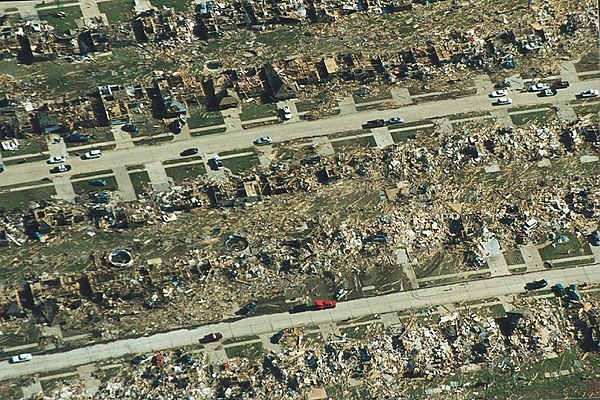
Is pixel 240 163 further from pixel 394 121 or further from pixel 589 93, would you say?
pixel 589 93

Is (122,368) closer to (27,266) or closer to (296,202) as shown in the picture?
(27,266)

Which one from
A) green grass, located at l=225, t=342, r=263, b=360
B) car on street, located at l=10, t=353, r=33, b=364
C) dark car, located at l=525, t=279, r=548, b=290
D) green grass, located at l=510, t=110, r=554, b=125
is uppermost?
green grass, located at l=510, t=110, r=554, b=125

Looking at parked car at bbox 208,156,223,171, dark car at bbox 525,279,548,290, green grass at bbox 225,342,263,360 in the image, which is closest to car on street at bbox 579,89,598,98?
dark car at bbox 525,279,548,290

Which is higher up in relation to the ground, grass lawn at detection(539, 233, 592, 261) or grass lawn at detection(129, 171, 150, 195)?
grass lawn at detection(129, 171, 150, 195)

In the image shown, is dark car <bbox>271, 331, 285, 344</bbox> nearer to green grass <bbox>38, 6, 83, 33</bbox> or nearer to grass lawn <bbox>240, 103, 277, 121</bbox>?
grass lawn <bbox>240, 103, 277, 121</bbox>

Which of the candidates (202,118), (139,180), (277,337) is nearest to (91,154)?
(139,180)

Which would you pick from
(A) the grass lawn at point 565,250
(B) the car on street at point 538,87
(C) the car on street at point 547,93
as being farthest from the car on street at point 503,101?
(A) the grass lawn at point 565,250

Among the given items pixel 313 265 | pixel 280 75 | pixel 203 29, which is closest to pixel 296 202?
pixel 313 265
